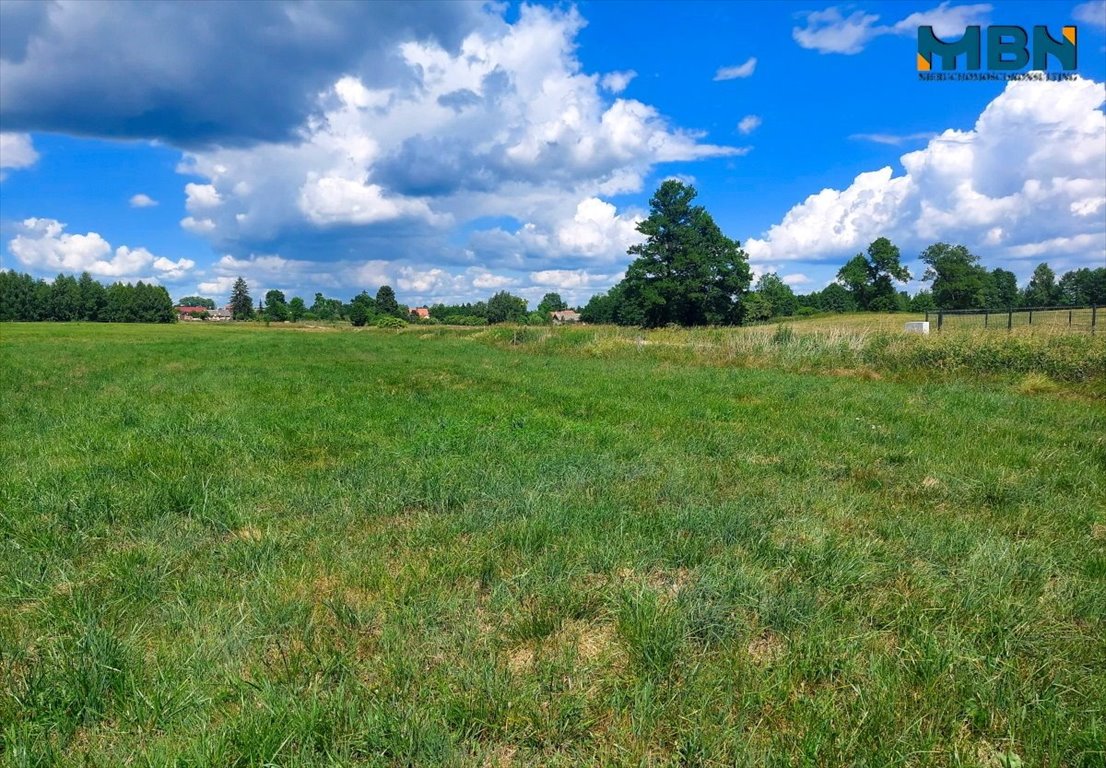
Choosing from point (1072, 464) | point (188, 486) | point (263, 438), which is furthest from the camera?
point (263, 438)

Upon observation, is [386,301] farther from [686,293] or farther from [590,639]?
[590,639]

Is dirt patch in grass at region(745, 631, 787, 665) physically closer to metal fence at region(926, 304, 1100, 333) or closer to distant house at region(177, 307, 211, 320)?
metal fence at region(926, 304, 1100, 333)

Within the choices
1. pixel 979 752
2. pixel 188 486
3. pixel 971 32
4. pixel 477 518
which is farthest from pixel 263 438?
pixel 971 32

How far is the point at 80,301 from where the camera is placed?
355ft

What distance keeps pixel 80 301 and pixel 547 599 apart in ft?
458

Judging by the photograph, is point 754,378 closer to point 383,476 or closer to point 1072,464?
point 1072,464

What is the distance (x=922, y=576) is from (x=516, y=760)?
8.95 ft

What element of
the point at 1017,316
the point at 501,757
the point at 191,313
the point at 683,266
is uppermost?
the point at 191,313

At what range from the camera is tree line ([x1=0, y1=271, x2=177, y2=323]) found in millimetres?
104125

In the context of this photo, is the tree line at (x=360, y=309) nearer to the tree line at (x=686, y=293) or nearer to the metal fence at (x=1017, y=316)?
the tree line at (x=686, y=293)

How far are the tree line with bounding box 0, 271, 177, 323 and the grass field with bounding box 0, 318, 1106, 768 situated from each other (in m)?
129

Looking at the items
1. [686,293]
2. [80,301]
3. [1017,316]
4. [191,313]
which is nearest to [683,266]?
[686,293]

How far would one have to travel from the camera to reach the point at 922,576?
3.42m

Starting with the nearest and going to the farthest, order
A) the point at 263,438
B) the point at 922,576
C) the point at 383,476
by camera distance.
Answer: the point at 922,576 → the point at 383,476 → the point at 263,438
